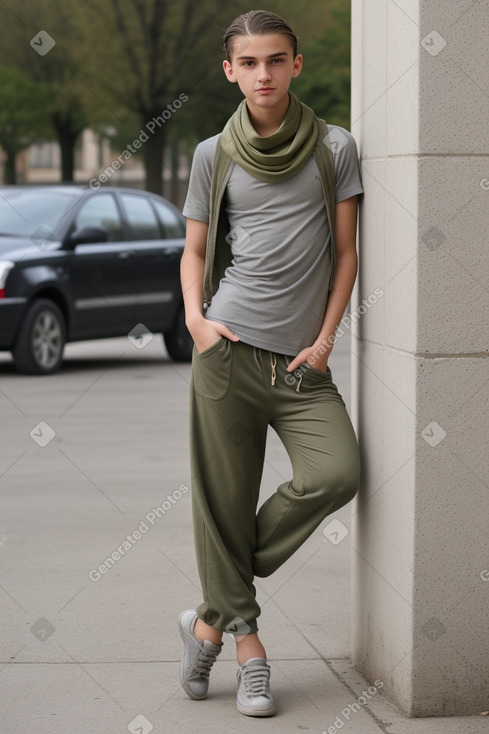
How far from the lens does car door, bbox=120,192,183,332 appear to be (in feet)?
45.3

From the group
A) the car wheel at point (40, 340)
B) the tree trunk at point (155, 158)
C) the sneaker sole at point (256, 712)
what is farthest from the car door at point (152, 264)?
the tree trunk at point (155, 158)

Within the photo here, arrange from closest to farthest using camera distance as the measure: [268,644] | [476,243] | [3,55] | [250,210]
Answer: [476,243], [250,210], [268,644], [3,55]

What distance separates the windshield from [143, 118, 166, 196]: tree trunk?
1679 centimetres

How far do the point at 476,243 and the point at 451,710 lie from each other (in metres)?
1.35

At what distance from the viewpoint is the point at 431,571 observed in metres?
3.88

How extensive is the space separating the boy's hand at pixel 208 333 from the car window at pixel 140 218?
32.4 feet

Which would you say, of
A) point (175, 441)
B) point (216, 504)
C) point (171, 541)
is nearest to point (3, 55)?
point (175, 441)

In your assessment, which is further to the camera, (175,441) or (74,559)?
(175,441)

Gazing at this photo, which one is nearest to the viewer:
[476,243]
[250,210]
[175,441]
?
[476,243]

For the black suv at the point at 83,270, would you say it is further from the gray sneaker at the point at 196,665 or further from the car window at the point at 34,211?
the gray sneaker at the point at 196,665

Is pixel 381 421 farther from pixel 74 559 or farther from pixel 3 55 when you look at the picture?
pixel 3 55

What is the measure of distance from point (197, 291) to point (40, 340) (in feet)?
28.6

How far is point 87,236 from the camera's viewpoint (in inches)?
512

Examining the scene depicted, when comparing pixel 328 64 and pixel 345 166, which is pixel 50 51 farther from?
pixel 345 166
